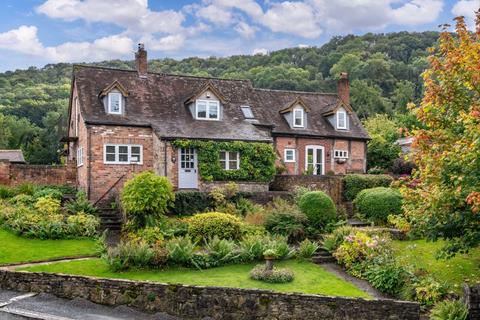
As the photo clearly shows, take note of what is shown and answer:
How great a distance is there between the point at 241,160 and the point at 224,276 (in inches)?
534

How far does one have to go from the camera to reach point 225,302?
1507 centimetres

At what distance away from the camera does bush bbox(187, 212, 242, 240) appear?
2239 cm

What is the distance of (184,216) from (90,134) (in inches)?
312

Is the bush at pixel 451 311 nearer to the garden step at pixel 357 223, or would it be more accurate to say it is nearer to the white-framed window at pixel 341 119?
the garden step at pixel 357 223

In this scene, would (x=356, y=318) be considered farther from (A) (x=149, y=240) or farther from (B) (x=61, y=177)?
(B) (x=61, y=177)

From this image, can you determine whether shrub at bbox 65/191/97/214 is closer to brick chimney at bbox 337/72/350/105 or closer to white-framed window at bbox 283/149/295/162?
white-framed window at bbox 283/149/295/162

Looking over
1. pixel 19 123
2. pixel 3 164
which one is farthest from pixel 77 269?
pixel 19 123

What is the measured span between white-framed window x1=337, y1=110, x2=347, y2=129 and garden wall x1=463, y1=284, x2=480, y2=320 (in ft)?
81.3

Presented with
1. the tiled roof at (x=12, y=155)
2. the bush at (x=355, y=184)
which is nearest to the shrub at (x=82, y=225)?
the bush at (x=355, y=184)

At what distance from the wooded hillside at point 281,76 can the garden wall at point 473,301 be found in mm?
47475

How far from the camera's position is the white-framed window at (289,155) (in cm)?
3675

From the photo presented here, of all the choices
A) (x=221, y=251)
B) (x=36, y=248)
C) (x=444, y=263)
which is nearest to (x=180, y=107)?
(x=36, y=248)

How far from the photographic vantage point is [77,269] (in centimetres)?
1841

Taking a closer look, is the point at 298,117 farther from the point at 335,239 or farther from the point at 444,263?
the point at 444,263
